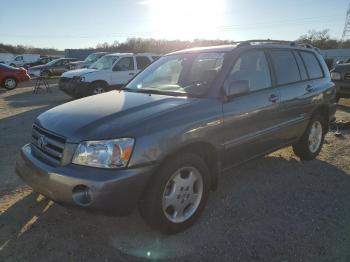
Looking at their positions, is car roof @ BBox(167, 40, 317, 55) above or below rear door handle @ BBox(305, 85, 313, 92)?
above

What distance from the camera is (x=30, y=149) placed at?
12.2ft

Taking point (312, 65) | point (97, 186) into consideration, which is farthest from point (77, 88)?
point (97, 186)

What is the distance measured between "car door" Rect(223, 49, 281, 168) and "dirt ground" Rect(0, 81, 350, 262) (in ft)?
1.82

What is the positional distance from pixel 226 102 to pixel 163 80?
1010 millimetres

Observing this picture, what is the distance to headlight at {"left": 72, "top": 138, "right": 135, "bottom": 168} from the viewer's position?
9.94 ft

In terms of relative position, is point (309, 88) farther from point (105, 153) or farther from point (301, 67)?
point (105, 153)

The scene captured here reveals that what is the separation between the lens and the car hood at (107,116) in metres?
3.14

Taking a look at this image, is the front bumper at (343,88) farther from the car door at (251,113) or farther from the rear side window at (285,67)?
the car door at (251,113)

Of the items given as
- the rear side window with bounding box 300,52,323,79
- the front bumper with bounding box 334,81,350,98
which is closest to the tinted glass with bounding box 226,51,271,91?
the rear side window with bounding box 300,52,323,79

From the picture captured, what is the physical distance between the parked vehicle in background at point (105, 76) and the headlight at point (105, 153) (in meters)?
10.4

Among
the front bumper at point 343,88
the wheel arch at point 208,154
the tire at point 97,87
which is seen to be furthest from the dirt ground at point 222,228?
the tire at point 97,87

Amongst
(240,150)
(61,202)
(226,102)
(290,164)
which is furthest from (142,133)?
(290,164)

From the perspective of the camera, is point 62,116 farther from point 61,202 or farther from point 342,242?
point 342,242

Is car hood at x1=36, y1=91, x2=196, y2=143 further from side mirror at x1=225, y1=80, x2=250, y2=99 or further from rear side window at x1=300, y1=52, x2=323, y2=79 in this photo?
rear side window at x1=300, y1=52, x2=323, y2=79
